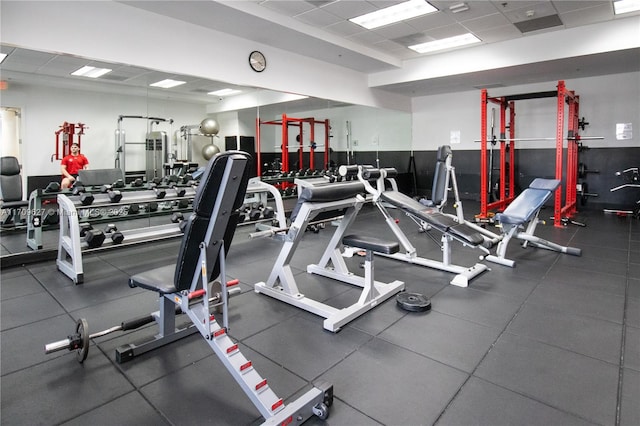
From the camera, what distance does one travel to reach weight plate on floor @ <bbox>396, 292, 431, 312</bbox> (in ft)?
8.13

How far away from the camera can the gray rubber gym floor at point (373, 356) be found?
1.52 metres

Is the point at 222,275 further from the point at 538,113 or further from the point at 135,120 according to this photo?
the point at 538,113

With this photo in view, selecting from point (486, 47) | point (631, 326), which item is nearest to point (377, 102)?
point (486, 47)

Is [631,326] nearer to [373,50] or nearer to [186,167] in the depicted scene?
[186,167]

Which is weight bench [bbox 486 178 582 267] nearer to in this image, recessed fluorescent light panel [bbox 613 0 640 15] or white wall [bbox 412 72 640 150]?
recessed fluorescent light panel [bbox 613 0 640 15]

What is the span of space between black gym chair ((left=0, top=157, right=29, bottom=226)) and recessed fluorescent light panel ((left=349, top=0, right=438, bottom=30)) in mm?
4174

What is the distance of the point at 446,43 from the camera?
582 cm

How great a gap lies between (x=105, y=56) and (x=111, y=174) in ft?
4.01

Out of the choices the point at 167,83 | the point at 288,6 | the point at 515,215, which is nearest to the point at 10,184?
the point at 167,83

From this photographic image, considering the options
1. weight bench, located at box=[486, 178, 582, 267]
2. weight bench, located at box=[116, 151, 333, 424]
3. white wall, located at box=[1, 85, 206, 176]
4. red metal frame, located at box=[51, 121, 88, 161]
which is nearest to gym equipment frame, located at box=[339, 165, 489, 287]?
weight bench, located at box=[486, 178, 582, 267]

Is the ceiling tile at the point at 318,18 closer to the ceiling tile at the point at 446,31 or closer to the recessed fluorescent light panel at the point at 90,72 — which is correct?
the ceiling tile at the point at 446,31

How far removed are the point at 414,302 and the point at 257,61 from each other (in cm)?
414

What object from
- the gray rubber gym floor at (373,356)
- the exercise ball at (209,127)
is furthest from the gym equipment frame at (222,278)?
the exercise ball at (209,127)

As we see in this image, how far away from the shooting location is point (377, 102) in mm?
Answer: 7734
